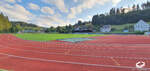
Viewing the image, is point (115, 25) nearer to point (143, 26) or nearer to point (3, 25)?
point (143, 26)

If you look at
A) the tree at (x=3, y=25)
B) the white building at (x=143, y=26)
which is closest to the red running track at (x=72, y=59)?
the tree at (x=3, y=25)

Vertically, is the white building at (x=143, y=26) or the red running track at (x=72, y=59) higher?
the white building at (x=143, y=26)

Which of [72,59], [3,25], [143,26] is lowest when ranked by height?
[72,59]

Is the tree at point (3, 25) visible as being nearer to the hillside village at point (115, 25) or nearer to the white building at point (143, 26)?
the hillside village at point (115, 25)

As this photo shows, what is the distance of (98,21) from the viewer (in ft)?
384

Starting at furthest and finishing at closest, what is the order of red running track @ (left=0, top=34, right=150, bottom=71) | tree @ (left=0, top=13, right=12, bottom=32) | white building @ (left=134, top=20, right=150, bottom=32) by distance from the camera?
white building @ (left=134, top=20, right=150, bottom=32), tree @ (left=0, top=13, right=12, bottom=32), red running track @ (left=0, top=34, right=150, bottom=71)

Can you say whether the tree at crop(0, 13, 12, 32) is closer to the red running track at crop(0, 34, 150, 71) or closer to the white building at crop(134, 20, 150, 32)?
the red running track at crop(0, 34, 150, 71)

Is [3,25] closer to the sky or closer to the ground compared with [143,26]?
closer to the sky

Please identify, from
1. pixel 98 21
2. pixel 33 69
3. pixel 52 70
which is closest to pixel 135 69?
pixel 52 70

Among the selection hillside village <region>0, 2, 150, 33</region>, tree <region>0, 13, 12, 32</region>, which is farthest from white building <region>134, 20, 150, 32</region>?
tree <region>0, 13, 12, 32</region>

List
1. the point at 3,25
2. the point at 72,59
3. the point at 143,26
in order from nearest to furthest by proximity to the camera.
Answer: the point at 72,59, the point at 3,25, the point at 143,26

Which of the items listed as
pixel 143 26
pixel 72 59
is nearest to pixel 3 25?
pixel 72 59

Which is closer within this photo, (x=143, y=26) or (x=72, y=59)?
A: (x=72, y=59)

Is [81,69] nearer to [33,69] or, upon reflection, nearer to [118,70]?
[118,70]
